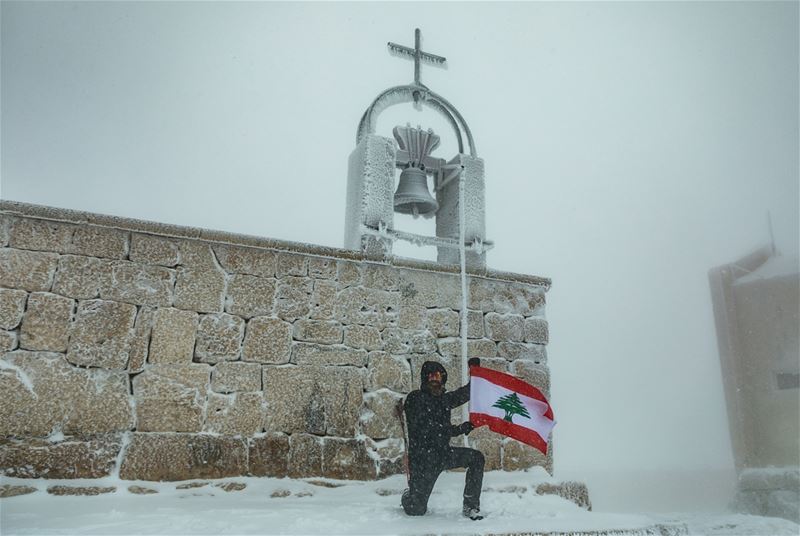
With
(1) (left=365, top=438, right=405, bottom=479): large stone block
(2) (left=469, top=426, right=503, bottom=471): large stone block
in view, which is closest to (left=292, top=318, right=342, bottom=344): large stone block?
(1) (left=365, top=438, right=405, bottom=479): large stone block

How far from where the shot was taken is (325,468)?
3844 mm

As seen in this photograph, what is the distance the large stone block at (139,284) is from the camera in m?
3.72

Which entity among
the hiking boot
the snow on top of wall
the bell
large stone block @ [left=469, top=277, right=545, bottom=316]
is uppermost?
the snow on top of wall

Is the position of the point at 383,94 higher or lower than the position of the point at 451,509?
higher

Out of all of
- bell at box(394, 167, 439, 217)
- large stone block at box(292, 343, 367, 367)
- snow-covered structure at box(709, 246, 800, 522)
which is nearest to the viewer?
large stone block at box(292, 343, 367, 367)

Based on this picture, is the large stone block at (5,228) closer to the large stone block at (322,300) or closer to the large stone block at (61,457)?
the large stone block at (61,457)

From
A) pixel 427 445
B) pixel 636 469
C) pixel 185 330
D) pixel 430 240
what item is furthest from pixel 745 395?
pixel 636 469

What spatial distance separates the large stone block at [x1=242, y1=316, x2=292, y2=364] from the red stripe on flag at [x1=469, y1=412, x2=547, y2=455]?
1506 mm

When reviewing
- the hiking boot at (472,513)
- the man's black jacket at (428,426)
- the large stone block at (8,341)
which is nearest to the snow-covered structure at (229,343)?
the large stone block at (8,341)

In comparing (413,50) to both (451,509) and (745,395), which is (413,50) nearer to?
(451,509)

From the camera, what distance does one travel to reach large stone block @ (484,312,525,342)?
462 centimetres

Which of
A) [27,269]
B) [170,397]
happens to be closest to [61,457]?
[170,397]

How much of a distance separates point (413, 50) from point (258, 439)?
4.27 metres

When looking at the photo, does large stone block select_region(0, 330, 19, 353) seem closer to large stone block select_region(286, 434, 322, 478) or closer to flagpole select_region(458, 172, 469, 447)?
large stone block select_region(286, 434, 322, 478)
